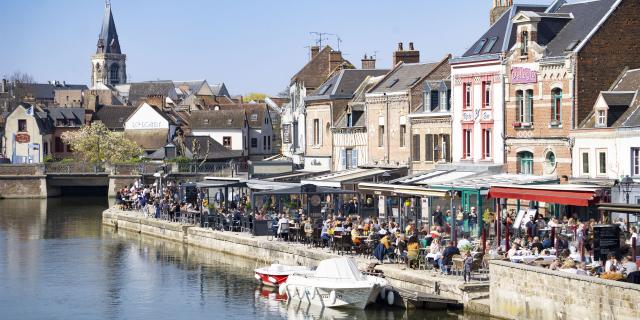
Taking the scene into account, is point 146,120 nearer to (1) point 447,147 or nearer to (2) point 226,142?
(2) point 226,142

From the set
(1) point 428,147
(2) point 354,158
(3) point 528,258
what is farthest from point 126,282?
(2) point 354,158

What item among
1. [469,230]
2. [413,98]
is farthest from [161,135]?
[469,230]

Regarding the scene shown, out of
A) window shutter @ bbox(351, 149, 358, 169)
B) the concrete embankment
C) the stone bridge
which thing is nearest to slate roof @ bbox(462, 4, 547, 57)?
the concrete embankment

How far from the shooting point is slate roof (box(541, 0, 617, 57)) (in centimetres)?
4756

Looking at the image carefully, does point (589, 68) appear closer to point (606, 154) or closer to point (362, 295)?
point (606, 154)

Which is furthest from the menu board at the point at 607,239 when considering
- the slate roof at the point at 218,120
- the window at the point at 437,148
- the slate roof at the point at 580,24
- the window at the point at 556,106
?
the slate roof at the point at 218,120

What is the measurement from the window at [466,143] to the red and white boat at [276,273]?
624 inches

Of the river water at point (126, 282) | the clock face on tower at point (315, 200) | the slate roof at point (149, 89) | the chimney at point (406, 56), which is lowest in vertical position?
the river water at point (126, 282)

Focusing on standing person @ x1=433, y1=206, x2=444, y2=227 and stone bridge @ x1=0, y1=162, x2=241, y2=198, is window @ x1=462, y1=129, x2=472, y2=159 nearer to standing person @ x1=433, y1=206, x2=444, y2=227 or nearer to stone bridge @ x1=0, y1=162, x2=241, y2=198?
standing person @ x1=433, y1=206, x2=444, y2=227

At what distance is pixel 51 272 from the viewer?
47.6 metres

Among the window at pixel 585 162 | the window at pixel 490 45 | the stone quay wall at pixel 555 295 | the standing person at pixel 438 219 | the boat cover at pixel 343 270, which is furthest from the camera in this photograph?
the window at pixel 490 45

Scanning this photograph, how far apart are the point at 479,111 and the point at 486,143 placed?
4.74ft

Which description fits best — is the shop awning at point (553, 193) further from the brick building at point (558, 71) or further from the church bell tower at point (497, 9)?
the church bell tower at point (497, 9)

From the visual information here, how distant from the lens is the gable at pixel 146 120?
372ft
